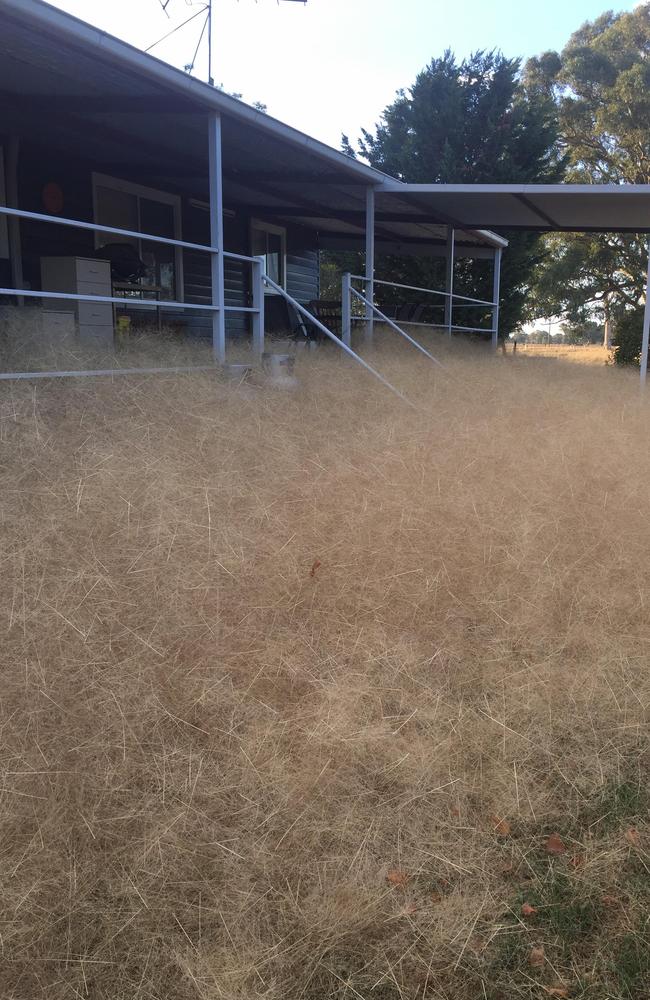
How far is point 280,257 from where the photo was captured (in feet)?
48.4

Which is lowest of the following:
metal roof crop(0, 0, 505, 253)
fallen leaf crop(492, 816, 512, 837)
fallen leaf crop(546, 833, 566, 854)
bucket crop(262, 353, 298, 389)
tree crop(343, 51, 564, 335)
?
fallen leaf crop(546, 833, 566, 854)

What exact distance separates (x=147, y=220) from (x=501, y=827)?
32.9 ft

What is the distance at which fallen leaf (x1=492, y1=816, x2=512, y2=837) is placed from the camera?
7.97 ft

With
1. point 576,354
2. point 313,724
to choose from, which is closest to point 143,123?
point 313,724

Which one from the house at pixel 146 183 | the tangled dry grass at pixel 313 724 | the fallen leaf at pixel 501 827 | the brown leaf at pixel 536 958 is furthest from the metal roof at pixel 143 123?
the brown leaf at pixel 536 958

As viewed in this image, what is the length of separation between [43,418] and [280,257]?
35.2 ft

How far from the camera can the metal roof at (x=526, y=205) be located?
9.17 metres

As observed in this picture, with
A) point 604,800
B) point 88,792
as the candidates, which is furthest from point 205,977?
point 604,800

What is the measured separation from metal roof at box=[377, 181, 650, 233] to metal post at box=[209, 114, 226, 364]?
3.43 meters

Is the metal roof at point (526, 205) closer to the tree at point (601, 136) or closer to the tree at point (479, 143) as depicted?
the tree at point (479, 143)

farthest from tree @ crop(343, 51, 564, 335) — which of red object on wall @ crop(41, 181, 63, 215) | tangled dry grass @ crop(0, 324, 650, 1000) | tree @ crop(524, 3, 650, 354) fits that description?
tangled dry grass @ crop(0, 324, 650, 1000)

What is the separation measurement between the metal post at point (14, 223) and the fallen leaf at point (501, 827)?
7.18 meters

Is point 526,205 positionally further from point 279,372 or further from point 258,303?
point 279,372

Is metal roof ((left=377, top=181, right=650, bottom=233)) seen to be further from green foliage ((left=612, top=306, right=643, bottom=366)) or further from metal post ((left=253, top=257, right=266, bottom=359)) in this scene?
green foliage ((left=612, top=306, right=643, bottom=366))
